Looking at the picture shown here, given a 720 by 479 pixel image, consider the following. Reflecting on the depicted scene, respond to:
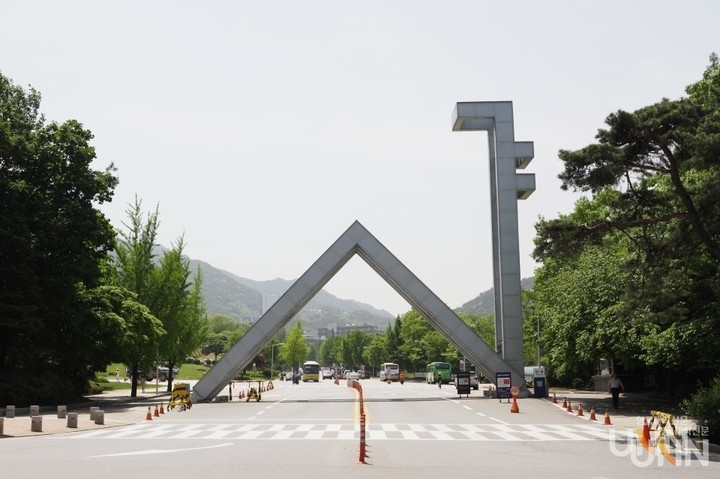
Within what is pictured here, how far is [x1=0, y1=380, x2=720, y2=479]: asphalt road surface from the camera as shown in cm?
1320

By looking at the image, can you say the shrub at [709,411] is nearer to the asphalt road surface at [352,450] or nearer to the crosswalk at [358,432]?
the asphalt road surface at [352,450]

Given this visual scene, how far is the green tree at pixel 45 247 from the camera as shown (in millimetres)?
35969

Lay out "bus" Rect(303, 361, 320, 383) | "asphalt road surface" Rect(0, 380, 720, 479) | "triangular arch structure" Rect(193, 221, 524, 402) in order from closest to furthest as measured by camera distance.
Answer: "asphalt road surface" Rect(0, 380, 720, 479)
"triangular arch structure" Rect(193, 221, 524, 402)
"bus" Rect(303, 361, 320, 383)

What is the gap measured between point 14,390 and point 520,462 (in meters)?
28.8

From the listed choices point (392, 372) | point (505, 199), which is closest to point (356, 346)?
point (392, 372)

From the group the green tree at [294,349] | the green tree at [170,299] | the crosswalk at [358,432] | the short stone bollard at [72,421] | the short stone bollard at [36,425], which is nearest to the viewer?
the crosswalk at [358,432]

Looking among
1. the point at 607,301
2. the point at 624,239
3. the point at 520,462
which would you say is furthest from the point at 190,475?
the point at 607,301

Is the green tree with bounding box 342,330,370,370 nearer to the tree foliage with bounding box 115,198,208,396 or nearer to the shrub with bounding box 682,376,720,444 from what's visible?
the tree foliage with bounding box 115,198,208,396

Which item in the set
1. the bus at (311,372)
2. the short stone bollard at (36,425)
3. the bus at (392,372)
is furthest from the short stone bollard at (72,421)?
the bus at (311,372)

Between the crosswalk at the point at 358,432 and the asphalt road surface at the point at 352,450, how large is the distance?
34 millimetres

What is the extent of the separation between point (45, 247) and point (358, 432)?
2312 centimetres

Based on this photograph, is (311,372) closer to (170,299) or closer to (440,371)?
(440,371)

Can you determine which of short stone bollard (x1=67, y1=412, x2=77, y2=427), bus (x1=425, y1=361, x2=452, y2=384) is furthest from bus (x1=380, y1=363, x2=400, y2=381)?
short stone bollard (x1=67, y1=412, x2=77, y2=427)

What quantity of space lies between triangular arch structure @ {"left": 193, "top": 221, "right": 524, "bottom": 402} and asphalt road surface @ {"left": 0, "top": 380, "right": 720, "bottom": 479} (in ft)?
41.1
